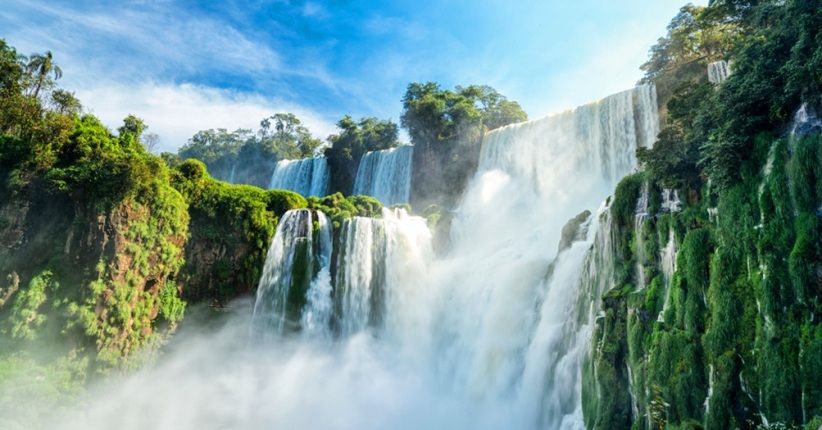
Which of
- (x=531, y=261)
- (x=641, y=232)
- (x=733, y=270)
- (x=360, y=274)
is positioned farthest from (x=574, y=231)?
(x=360, y=274)

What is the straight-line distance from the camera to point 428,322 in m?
20.4

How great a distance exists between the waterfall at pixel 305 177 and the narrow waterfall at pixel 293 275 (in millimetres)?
18308

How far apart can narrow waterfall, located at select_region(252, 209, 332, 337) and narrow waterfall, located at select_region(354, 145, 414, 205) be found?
538 inches

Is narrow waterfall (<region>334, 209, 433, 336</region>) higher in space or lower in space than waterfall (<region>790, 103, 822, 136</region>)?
lower

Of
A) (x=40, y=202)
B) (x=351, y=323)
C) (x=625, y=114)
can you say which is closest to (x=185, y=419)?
(x=351, y=323)

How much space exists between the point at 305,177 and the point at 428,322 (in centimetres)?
2478

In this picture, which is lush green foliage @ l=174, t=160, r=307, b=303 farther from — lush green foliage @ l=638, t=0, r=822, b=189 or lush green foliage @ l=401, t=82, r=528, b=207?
lush green foliage @ l=638, t=0, r=822, b=189

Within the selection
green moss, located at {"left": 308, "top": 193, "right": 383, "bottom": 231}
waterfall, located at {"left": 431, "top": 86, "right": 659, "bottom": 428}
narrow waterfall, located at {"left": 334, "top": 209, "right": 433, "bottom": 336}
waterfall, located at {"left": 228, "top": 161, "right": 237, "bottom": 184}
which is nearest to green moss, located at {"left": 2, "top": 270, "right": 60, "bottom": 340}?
narrow waterfall, located at {"left": 334, "top": 209, "right": 433, "bottom": 336}

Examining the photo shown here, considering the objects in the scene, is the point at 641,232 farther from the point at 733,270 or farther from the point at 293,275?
the point at 293,275

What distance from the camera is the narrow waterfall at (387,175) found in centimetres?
3559

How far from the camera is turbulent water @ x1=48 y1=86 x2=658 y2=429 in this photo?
13883 mm

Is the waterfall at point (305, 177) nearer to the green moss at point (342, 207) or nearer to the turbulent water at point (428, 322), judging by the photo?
the green moss at point (342, 207)

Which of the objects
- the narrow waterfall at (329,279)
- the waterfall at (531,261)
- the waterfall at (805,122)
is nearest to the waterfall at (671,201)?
the waterfall at (531,261)

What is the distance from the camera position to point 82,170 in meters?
17.3
